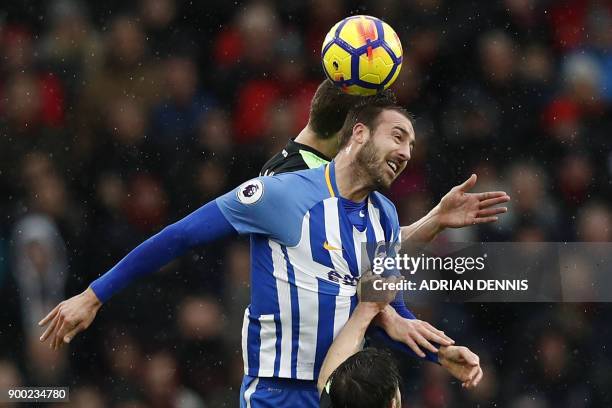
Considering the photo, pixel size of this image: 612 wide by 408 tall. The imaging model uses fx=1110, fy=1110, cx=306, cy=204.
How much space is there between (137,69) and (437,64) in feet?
7.05

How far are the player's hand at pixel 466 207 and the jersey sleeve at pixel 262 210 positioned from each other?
72 cm

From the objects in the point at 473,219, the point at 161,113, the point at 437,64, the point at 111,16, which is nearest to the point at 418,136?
the point at 437,64

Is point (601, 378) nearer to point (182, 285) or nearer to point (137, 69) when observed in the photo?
point (182, 285)

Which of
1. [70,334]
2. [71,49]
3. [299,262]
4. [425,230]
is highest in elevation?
[71,49]

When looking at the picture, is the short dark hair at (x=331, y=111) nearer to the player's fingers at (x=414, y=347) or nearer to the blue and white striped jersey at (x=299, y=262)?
the blue and white striped jersey at (x=299, y=262)

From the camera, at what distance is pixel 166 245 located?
4250 millimetres

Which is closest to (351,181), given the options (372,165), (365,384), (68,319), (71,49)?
(372,165)

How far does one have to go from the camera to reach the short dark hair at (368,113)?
438 centimetres

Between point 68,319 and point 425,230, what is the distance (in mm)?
1548

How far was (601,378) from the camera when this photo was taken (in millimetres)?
7172

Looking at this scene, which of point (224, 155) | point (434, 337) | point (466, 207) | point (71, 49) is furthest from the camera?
point (71, 49)

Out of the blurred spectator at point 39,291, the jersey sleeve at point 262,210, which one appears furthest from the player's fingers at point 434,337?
the blurred spectator at point 39,291

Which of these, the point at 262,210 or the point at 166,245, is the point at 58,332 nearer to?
the point at 166,245

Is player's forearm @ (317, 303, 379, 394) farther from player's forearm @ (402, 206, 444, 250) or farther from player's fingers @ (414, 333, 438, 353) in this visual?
player's forearm @ (402, 206, 444, 250)
